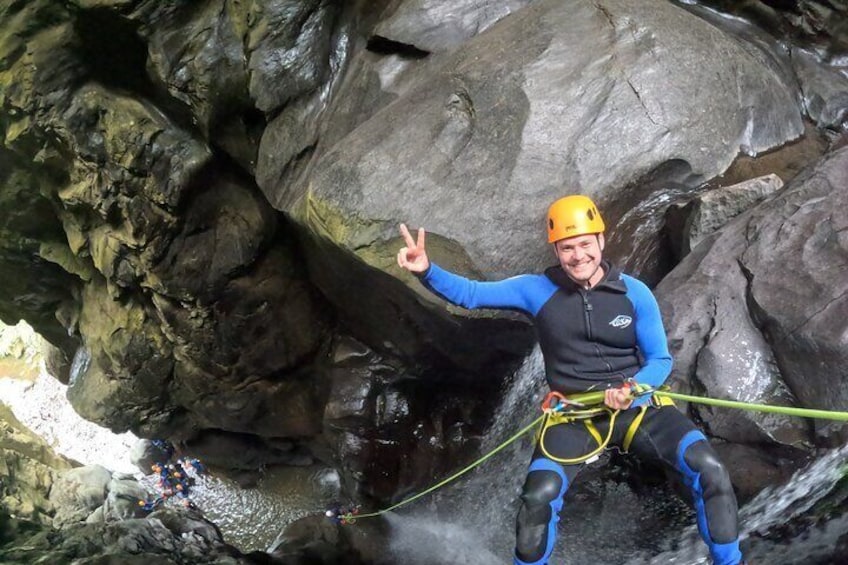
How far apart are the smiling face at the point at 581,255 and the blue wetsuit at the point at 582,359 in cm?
10

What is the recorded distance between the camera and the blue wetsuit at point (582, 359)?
9.95 ft

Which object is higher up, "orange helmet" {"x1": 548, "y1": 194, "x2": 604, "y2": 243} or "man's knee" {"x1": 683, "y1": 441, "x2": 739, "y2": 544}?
"orange helmet" {"x1": 548, "y1": 194, "x2": 604, "y2": 243}

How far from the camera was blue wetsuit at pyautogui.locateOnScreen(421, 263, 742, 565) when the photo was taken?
3031mm

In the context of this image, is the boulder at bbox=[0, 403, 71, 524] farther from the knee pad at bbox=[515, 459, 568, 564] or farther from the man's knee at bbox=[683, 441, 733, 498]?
the man's knee at bbox=[683, 441, 733, 498]

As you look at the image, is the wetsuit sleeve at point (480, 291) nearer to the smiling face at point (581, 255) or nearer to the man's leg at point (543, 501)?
the smiling face at point (581, 255)

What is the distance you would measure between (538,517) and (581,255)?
1294 mm

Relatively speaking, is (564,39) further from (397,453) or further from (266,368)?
(266,368)

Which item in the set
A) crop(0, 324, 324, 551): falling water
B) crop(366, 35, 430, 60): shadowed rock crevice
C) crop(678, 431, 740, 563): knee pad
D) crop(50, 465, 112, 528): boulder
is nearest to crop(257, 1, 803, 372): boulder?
crop(366, 35, 430, 60): shadowed rock crevice

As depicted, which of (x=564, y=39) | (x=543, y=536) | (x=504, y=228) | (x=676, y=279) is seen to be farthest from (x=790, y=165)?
(x=543, y=536)

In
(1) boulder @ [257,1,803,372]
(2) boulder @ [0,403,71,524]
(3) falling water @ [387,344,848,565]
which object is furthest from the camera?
(2) boulder @ [0,403,71,524]

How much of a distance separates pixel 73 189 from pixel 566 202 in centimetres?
511

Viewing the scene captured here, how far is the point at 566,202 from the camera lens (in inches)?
120

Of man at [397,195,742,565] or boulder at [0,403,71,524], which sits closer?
man at [397,195,742,565]

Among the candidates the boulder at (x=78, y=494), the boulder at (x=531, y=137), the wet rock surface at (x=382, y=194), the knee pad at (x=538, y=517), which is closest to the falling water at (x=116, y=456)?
the wet rock surface at (x=382, y=194)
